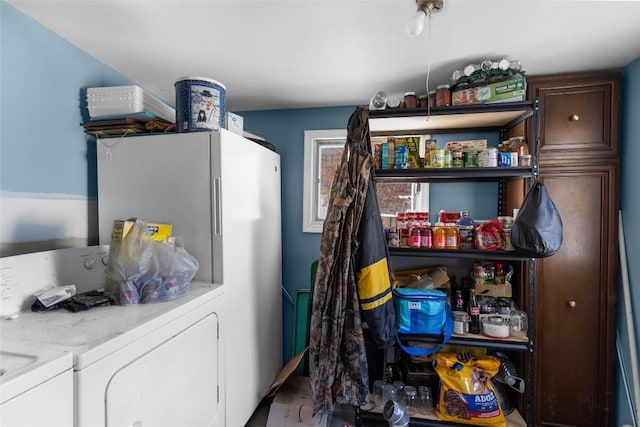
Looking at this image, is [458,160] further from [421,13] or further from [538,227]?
[421,13]

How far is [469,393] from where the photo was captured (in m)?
1.56

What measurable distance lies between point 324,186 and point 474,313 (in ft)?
4.43

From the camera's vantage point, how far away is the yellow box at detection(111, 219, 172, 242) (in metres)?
1.13

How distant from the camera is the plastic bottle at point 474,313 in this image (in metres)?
1.65

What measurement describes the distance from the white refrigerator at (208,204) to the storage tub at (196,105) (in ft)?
0.16

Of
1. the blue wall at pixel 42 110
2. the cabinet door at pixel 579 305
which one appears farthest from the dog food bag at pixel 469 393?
the blue wall at pixel 42 110

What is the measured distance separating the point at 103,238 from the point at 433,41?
1.97 m

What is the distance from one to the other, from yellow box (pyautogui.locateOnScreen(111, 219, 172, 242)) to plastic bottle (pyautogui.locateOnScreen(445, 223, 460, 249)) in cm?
148

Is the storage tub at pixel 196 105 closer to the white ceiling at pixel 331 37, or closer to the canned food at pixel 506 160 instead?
the white ceiling at pixel 331 37

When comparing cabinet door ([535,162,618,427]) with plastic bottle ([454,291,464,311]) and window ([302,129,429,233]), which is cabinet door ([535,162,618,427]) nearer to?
plastic bottle ([454,291,464,311])

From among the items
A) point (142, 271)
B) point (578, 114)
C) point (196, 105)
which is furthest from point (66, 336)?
point (578, 114)

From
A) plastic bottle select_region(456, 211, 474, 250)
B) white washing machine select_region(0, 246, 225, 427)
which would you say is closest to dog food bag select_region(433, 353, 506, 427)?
plastic bottle select_region(456, 211, 474, 250)

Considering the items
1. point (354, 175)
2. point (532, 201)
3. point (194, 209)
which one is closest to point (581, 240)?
point (532, 201)

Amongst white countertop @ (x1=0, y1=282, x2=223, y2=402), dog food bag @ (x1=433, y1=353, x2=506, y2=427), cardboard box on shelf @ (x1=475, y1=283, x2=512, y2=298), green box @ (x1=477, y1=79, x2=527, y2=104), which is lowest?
dog food bag @ (x1=433, y1=353, x2=506, y2=427)
